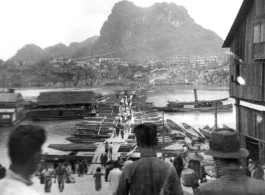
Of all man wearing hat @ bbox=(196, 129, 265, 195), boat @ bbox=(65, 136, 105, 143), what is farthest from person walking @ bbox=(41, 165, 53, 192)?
man wearing hat @ bbox=(196, 129, 265, 195)

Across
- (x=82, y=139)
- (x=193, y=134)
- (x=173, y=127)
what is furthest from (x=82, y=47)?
(x=193, y=134)

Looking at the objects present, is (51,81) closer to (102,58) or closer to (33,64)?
(33,64)

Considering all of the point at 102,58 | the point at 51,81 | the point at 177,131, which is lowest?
the point at 177,131

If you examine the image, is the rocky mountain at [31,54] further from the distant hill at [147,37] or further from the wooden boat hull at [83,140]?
the wooden boat hull at [83,140]

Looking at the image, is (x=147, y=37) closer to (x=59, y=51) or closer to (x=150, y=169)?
(x=59, y=51)

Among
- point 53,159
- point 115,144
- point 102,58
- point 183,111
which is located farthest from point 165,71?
point 183,111

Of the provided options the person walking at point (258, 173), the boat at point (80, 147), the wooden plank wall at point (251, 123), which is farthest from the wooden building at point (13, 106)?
the wooden plank wall at point (251, 123)
